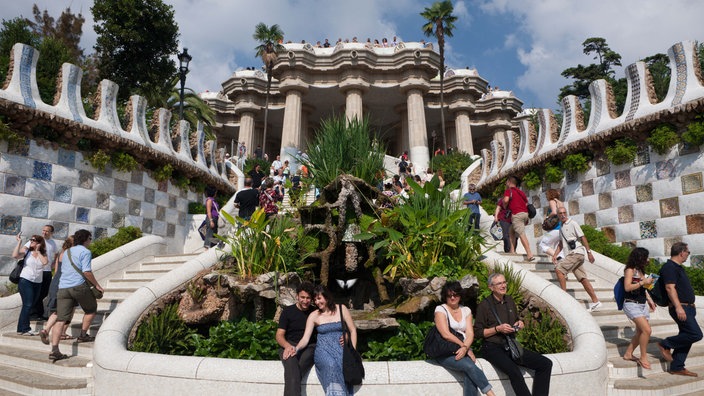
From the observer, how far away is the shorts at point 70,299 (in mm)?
5997

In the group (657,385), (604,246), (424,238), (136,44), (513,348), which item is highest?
(136,44)

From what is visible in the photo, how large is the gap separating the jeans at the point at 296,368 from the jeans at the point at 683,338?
440 cm

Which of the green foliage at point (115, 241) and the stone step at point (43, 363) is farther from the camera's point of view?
the green foliage at point (115, 241)

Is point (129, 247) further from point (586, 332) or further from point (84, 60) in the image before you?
point (84, 60)

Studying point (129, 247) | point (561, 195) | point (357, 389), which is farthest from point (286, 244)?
point (561, 195)

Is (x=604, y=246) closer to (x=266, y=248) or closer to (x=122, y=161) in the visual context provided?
(x=266, y=248)

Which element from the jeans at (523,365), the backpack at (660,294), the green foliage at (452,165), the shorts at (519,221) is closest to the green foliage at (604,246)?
the shorts at (519,221)

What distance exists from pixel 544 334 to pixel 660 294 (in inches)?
58.1

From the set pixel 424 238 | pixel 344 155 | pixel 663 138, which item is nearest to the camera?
pixel 424 238

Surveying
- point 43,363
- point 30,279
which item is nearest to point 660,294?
point 43,363

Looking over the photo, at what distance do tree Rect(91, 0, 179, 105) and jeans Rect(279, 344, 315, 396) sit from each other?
73.9 feet

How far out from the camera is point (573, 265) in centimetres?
721

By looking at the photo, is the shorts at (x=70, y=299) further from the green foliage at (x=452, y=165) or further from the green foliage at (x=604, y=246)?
the green foliage at (x=452, y=165)

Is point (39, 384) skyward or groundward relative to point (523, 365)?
groundward
